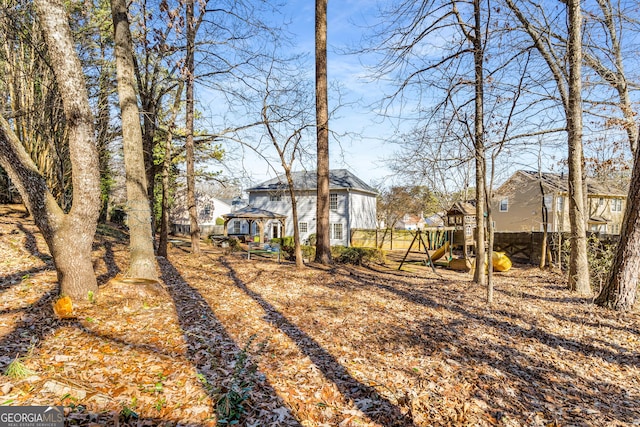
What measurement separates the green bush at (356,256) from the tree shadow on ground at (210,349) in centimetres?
839

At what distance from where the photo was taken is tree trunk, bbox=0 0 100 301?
14.3ft

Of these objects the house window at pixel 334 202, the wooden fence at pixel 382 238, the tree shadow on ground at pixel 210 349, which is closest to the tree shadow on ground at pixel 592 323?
the tree shadow on ground at pixel 210 349

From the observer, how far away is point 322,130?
11.2 metres

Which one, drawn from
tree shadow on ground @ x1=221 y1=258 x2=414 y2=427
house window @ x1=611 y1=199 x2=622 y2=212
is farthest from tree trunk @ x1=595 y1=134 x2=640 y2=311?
house window @ x1=611 y1=199 x2=622 y2=212

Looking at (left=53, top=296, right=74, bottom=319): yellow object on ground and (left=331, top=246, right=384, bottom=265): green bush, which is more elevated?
(left=53, top=296, right=74, bottom=319): yellow object on ground

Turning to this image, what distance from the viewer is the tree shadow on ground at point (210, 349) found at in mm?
3109

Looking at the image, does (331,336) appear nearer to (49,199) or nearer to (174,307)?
(174,307)

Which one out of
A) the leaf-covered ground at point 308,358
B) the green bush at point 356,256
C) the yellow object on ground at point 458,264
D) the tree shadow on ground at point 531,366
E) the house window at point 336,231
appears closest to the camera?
the leaf-covered ground at point 308,358

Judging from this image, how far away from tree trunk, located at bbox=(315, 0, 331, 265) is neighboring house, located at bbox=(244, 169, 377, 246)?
13.1 metres

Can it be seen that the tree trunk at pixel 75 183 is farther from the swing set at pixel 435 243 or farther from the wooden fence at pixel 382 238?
the wooden fence at pixel 382 238

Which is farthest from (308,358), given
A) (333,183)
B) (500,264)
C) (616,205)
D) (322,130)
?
(616,205)

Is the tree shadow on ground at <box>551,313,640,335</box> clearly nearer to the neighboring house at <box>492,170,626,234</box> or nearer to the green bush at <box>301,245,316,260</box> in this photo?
the green bush at <box>301,245,316,260</box>

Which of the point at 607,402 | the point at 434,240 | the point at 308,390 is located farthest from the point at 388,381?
the point at 434,240

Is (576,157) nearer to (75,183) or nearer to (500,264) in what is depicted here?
(500,264)
